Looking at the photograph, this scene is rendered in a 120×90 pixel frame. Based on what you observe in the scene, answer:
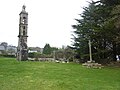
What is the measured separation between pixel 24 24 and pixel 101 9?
1713 centimetres

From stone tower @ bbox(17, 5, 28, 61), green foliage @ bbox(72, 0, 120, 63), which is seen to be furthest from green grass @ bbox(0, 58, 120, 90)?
stone tower @ bbox(17, 5, 28, 61)

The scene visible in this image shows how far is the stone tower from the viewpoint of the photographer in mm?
42688

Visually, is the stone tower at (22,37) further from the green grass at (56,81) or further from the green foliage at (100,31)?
the green grass at (56,81)

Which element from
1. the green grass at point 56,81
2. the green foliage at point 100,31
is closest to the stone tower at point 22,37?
the green foliage at point 100,31

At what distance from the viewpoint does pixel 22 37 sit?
142 ft

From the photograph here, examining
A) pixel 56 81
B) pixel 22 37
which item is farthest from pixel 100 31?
pixel 56 81

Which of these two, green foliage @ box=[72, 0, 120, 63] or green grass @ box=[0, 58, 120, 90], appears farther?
green foliage @ box=[72, 0, 120, 63]

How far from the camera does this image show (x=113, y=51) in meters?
34.8

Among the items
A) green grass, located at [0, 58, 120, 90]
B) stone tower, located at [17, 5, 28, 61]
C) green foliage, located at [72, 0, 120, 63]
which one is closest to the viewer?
green grass, located at [0, 58, 120, 90]

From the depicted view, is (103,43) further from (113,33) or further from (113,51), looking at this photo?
(113,33)

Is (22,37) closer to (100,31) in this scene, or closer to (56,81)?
(100,31)

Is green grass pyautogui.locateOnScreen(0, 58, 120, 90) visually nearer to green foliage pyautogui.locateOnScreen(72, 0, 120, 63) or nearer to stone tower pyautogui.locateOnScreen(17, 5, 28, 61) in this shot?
green foliage pyautogui.locateOnScreen(72, 0, 120, 63)

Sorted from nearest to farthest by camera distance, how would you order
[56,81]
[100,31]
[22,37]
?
[56,81] → [100,31] → [22,37]

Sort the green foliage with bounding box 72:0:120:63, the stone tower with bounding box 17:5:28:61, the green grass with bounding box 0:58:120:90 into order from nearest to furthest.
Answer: the green grass with bounding box 0:58:120:90, the green foliage with bounding box 72:0:120:63, the stone tower with bounding box 17:5:28:61
